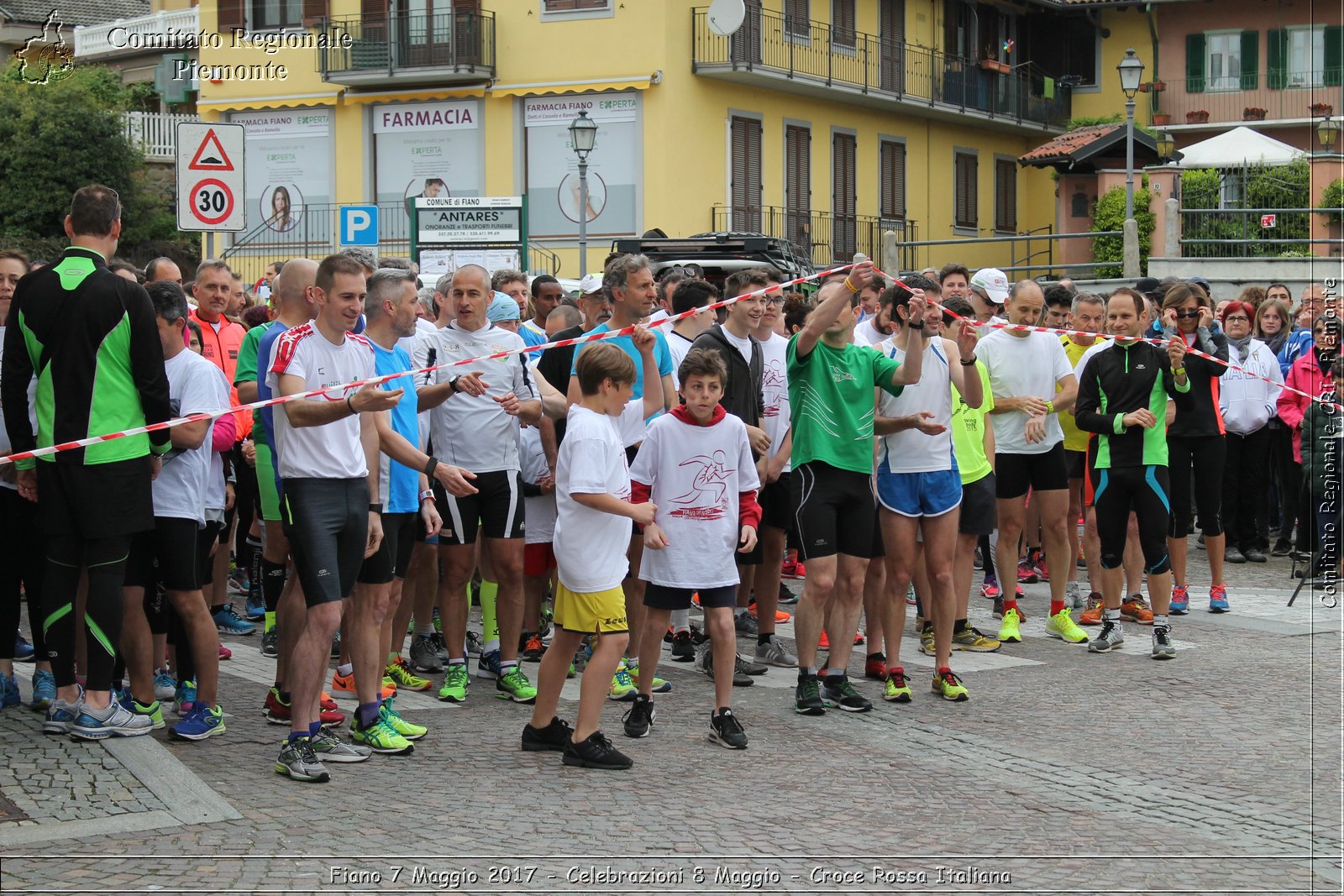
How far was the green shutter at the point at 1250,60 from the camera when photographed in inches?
1766

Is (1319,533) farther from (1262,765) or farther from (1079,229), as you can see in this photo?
(1079,229)

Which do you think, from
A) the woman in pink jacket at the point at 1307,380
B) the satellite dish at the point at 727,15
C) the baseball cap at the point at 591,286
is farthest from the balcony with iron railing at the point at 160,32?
the woman in pink jacket at the point at 1307,380

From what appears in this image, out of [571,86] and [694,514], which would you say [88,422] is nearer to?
[694,514]

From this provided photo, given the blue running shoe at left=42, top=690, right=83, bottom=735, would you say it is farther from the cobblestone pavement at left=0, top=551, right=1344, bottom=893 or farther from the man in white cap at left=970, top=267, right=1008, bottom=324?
the man in white cap at left=970, top=267, right=1008, bottom=324

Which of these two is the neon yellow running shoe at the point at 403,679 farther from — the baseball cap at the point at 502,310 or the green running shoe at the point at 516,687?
the baseball cap at the point at 502,310

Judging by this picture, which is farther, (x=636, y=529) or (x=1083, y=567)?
(x=1083, y=567)

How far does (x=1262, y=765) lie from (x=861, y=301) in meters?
3.79

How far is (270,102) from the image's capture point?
121 ft

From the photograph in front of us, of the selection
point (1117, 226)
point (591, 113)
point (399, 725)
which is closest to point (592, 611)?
point (399, 725)

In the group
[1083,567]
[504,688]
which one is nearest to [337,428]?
[504,688]

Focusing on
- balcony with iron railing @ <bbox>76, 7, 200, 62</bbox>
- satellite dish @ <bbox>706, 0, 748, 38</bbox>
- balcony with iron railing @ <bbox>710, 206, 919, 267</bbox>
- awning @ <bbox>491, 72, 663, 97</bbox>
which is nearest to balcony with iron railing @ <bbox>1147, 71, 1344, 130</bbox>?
balcony with iron railing @ <bbox>710, 206, 919, 267</bbox>

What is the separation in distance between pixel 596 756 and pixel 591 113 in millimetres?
28338

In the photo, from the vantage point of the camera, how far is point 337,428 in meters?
6.64

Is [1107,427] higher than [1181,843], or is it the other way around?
[1107,427]
